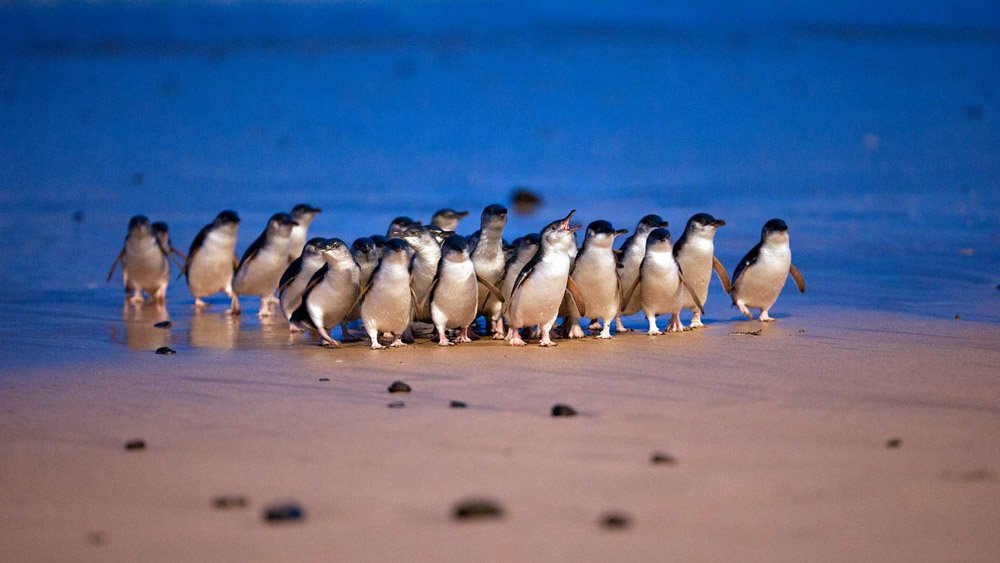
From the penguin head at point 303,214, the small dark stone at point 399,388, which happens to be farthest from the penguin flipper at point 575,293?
the penguin head at point 303,214

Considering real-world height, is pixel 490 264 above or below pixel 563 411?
above

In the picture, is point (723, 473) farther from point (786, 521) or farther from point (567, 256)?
point (567, 256)

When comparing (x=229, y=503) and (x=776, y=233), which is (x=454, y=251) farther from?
(x=229, y=503)

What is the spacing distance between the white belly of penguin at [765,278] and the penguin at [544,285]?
1.56 m

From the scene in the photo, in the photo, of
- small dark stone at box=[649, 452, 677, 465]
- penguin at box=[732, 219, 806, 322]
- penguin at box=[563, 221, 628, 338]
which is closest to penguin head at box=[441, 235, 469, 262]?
penguin at box=[563, 221, 628, 338]

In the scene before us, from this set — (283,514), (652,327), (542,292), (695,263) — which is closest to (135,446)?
(283,514)

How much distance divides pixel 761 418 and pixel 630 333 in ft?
9.43

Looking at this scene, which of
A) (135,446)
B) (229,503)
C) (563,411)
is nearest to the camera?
(229,503)

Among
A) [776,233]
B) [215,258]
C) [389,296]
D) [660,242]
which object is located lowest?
[389,296]

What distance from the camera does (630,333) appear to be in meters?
7.40

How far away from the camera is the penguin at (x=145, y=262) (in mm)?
9641

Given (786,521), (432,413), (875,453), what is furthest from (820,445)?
(432,413)

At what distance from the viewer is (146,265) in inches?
380

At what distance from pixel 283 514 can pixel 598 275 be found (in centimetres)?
394
